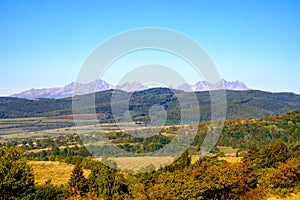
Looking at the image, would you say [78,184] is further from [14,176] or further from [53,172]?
[53,172]

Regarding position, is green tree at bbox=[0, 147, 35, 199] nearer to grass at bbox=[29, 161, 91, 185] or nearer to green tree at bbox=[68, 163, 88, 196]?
green tree at bbox=[68, 163, 88, 196]

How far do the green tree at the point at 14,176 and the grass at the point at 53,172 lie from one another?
2314 centimetres

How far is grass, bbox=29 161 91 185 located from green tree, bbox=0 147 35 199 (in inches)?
911

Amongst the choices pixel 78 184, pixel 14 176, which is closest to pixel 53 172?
pixel 78 184

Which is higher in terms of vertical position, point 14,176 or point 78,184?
point 14,176

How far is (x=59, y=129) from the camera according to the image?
159875 millimetres

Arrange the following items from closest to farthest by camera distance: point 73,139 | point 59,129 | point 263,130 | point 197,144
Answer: point 197,144
point 263,130
point 73,139
point 59,129

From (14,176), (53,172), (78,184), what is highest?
(14,176)

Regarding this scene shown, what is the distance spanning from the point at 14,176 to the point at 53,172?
32071 millimetres

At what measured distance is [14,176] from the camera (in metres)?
20.4

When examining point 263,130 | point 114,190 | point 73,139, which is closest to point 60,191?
point 114,190

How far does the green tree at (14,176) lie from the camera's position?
20.0 meters

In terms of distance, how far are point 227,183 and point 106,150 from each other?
5196cm

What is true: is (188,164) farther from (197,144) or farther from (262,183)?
(197,144)
